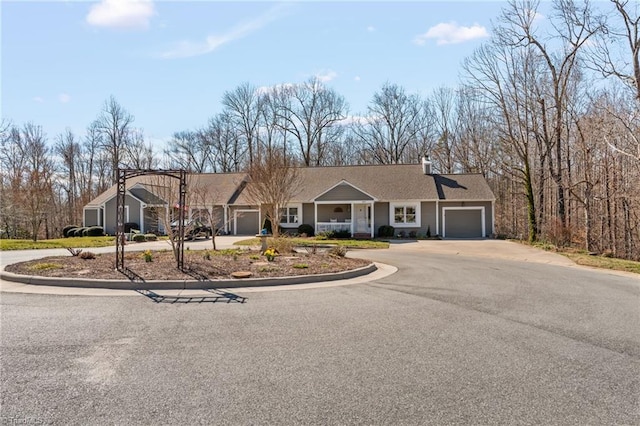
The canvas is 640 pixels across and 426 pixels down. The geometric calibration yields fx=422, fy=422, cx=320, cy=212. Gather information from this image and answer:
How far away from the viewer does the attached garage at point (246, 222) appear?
31797 millimetres

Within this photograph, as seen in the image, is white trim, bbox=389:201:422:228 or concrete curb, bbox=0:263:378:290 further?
white trim, bbox=389:201:422:228

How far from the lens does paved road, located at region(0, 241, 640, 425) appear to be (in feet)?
11.6

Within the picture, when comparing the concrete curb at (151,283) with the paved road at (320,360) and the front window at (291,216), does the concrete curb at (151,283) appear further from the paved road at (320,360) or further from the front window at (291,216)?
the front window at (291,216)

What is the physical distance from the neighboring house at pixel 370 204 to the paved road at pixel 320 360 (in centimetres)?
2030

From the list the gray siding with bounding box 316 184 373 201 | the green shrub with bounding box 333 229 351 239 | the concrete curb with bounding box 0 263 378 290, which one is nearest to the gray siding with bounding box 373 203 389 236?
the gray siding with bounding box 316 184 373 201

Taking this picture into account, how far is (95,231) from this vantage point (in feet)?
101

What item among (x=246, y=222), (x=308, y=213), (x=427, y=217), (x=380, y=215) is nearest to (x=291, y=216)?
(x=308, y=213)

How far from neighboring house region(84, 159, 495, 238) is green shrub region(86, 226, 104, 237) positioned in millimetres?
1415

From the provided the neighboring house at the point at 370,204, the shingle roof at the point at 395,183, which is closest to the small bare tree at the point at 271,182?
the neighboring house at the point at 370,204

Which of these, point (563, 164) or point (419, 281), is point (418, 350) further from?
point (563, 164)

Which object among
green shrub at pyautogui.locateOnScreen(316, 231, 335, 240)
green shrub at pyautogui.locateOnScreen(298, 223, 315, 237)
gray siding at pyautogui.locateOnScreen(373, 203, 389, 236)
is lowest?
green shrub at pyautogui.locateOnScreen(316, 231, 335, 240)

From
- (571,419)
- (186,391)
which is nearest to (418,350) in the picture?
(571,419)

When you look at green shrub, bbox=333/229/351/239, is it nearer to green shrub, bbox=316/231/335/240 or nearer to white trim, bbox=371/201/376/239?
green shrub, bbox=316/231/335/240

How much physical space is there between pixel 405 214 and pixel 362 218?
3010 millimetres
